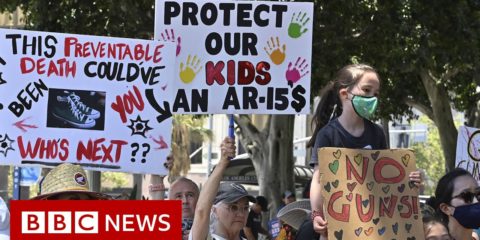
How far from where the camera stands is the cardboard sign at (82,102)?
20.9 ft

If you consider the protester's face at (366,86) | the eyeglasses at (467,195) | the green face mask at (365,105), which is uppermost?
the protester's face at (366,86)

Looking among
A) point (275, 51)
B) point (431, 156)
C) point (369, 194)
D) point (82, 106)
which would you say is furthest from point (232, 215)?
point (431, 156)

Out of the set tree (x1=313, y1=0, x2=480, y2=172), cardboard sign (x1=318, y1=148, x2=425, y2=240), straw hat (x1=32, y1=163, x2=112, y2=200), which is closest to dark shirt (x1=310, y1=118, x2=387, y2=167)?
cardboard sign (x1=318, y1=148, x2=425, y2=240)

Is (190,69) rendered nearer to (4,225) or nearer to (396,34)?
(4,225)

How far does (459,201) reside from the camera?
5.43 metres

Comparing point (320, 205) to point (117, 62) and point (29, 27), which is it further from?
point (29, 27)

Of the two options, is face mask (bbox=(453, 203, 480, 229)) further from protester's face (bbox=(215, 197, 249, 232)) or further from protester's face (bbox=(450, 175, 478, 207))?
protester's face (bbox=(215, 197, 249, 232))

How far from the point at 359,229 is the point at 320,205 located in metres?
0.30

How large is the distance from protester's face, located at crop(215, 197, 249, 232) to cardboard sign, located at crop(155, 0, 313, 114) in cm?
116

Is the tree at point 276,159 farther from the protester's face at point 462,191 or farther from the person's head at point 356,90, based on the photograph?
the person's head at point 356,90

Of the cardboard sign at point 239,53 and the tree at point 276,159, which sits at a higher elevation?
the cardboard sign at point 239,53

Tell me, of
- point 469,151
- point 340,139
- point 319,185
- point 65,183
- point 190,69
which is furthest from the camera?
point 469,151

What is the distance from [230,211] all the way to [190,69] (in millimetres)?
1404

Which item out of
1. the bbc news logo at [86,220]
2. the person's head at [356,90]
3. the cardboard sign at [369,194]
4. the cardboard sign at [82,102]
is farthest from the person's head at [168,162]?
the bbc news logo at [86,220]
